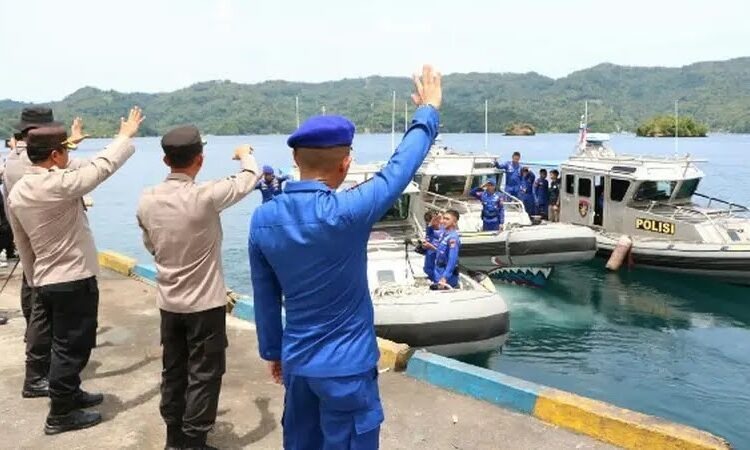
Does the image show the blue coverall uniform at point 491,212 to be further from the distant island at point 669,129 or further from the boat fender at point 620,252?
the distant island at point 669,129

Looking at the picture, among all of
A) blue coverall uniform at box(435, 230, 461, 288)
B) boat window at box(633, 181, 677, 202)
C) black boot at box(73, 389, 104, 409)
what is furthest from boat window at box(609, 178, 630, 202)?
black boot at box(73, 389, 104, 409)

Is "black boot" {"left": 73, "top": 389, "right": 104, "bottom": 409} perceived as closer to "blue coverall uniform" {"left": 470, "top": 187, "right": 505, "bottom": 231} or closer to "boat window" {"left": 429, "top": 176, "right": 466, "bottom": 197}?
"blue coverall uniform" {"left": 470, "top": 187, "right": 505, "bottom": 231}

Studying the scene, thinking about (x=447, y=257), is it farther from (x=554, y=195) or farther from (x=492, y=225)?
(x=554, y=195)

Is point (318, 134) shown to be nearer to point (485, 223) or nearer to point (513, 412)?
point (513, 412)

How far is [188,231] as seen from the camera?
3465 mm

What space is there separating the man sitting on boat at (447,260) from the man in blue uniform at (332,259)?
643 cm

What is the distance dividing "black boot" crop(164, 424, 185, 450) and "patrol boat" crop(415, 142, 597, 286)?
404 inches

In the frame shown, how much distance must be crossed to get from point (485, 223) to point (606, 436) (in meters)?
9.92

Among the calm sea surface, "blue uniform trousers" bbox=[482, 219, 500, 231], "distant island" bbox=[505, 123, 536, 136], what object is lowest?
the calm sea surface

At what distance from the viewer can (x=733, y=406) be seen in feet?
26.5

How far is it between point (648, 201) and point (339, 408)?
562 inches

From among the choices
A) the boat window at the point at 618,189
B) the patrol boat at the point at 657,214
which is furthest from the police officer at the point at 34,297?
the boat window at the point at 618,189

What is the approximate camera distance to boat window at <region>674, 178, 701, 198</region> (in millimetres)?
14789

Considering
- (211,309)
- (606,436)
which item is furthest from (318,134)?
(606,436)
